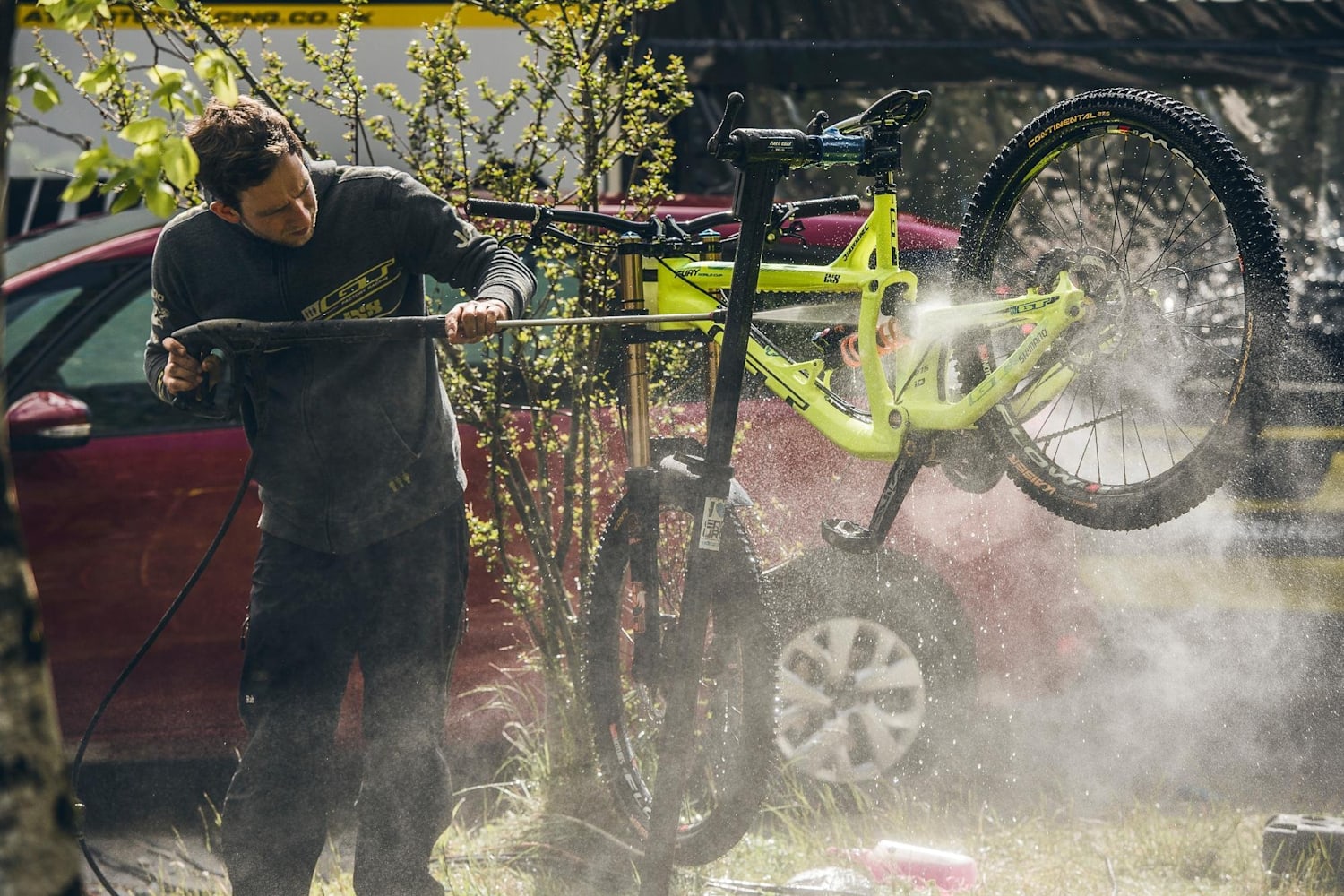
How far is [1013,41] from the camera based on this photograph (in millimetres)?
4855

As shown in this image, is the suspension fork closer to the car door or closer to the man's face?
the man's face

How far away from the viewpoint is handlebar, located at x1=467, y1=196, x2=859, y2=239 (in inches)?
124

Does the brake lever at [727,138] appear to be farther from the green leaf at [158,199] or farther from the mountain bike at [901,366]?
the green leaf at [158,199]

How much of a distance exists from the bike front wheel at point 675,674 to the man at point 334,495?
0.45 m

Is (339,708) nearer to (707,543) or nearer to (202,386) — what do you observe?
(202,386)

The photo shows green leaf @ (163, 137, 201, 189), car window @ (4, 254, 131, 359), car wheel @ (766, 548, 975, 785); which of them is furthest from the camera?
car window @ (4, 254, 131, 359)

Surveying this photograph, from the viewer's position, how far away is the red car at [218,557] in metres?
3.62

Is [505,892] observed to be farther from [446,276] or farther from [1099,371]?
[1099,371]

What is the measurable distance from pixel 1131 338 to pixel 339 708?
1872 mm

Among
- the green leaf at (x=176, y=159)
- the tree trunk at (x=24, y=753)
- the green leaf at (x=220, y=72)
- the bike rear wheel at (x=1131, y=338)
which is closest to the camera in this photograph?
the tree trunk at (x=24, y=753)

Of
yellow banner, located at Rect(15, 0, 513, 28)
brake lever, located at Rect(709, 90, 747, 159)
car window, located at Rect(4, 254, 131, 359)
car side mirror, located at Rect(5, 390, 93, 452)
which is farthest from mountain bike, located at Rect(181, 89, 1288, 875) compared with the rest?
yellow banner, located at Rect(15, 0, 513, 28)

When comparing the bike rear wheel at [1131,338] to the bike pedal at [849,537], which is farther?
the bike pedal at [849,537]

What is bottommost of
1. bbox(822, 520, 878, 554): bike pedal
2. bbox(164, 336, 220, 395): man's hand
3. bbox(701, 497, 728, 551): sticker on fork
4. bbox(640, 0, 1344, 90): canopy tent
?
bbox(822, 520, 878, 554): bike pedal

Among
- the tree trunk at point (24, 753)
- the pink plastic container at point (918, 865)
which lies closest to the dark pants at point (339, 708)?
the pink plastic container at point (918, 865)
